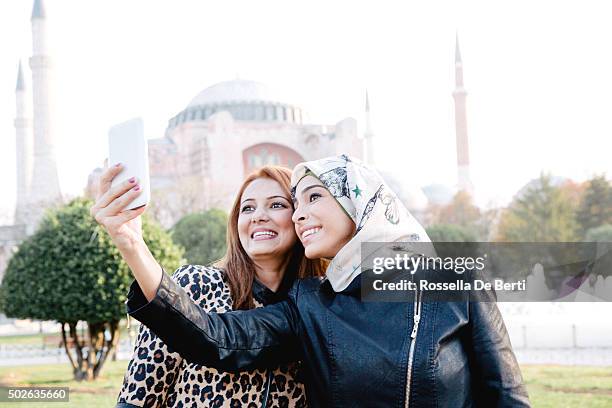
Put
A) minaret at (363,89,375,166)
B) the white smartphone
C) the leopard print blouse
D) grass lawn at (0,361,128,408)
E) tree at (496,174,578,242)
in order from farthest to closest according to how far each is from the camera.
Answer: minaret at (363,89,375,166) → tree at (496,174,578,242) → grass lawn at (0,361,128,408) → the leopard print blouse → the white smartphone

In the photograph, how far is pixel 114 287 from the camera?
8156 mm

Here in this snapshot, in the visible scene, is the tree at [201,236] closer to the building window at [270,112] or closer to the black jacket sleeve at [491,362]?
the black jacket sleeve at [491,362]

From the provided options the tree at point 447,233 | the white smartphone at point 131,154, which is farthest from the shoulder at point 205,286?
the tree at point 447,233

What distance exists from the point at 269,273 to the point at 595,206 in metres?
20.6

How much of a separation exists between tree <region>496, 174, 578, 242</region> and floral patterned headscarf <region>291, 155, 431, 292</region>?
66.4 feet

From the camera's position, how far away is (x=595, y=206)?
2081 centimetres

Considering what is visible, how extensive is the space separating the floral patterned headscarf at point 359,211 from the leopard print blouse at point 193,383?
29cm

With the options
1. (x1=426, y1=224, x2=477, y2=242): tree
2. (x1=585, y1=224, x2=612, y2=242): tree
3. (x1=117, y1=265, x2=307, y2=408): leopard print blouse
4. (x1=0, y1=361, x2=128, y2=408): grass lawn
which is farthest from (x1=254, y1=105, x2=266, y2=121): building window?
(x1=117, y1=265, x2=307, y2=408): leopard print blouse

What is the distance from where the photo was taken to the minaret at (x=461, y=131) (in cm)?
3425

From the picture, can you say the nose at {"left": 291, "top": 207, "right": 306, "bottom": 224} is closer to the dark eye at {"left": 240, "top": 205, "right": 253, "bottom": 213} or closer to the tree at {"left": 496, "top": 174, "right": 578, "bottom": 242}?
the dark eye at {"left": 240, "top": 205, "right": 253, "bottom": 213}

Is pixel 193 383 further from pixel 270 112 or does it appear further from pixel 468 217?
pixel 270 112

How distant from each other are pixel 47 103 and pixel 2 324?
792 cm

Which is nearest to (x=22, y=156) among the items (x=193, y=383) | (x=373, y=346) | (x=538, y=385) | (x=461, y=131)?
(x=461, y=131)

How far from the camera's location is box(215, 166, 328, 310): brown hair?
1.78 m
